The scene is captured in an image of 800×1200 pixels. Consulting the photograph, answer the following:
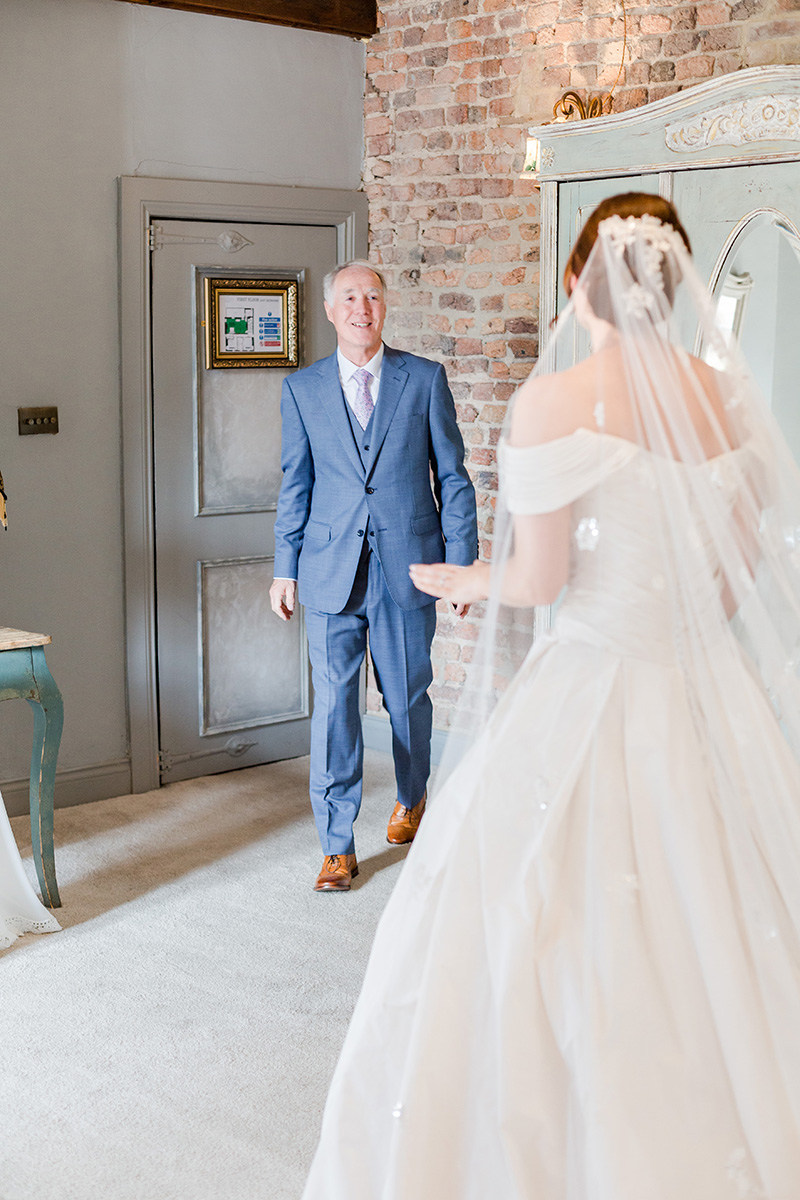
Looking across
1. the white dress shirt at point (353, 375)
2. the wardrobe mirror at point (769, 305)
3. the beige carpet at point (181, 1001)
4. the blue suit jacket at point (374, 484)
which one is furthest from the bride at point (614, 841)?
the white dress shirt at point (353, 375)

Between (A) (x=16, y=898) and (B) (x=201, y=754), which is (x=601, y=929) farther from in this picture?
(B) (x=201, y=754)

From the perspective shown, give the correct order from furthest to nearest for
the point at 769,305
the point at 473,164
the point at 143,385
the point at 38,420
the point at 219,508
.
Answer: the point at 219,508 → the point at 473,164 → the point at 143,385 → the point at 38,420 → the point at 769,305

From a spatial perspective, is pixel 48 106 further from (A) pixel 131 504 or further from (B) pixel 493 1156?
(B) pixel 493 1156

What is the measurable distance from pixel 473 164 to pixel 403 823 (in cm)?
239

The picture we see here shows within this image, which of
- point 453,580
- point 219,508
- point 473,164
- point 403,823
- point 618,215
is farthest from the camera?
point 219,508

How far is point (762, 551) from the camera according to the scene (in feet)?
7.22

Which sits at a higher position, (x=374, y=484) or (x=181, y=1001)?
(x=374, y=484)

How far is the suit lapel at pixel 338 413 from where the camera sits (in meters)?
3.74

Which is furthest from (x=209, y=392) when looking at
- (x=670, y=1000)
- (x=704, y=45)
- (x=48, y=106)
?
(x=670, y=1000)

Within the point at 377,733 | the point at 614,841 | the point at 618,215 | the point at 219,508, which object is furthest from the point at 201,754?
the point at 618,215

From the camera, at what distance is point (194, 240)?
4.61 meters

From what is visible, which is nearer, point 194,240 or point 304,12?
point 194,240

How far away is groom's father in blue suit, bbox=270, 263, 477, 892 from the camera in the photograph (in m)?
3.75

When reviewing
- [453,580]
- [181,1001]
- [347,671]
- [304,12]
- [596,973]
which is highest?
[304,12]
